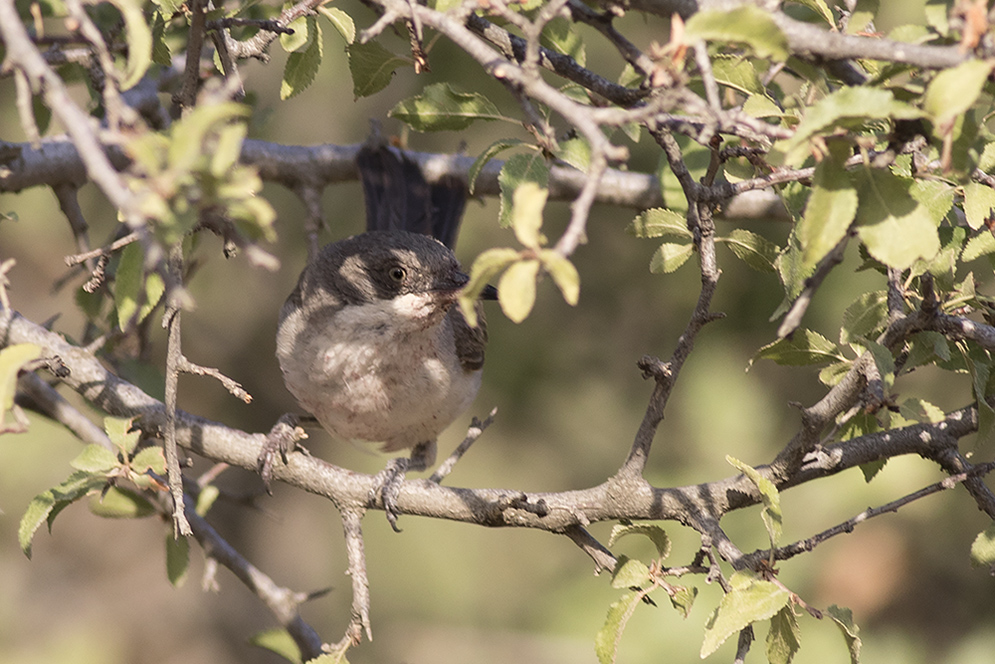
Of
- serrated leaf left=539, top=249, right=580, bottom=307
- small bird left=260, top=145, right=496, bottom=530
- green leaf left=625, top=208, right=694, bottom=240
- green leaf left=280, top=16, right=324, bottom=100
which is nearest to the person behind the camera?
serrated leaf left=539, top=249, right=580, bottom=307

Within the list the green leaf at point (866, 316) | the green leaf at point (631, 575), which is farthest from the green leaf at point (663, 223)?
the green leaf at point (631, 575)

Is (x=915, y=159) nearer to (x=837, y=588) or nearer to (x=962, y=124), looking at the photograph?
(x=962, y=124)

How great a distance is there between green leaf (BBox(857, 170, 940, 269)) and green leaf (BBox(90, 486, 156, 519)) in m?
2.72

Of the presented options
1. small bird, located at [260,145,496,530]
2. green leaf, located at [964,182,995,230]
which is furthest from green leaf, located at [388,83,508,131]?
green leaf, located at [964,182,995,230]

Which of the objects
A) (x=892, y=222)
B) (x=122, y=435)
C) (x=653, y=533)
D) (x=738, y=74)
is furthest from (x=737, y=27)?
(x=122, y=435)

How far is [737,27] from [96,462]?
2.13 m

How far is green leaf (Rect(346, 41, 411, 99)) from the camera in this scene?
276 cm

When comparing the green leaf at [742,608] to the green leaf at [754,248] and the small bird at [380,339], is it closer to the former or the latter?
the green leaf at [754,248]

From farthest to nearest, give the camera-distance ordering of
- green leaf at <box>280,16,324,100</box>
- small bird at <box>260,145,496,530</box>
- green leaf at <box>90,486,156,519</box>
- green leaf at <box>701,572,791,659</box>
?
1. small bird at <box>260,145,496,530</box>
2. green leaf at <box>90,486,156,519</box>
3. green leaf at <box>280,16,324,100</box>
4. green leaf at <box>701,572,791,659</box>

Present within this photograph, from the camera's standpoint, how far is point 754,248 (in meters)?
2.58

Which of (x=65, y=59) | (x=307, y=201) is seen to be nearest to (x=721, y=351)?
(x=307, y=201)

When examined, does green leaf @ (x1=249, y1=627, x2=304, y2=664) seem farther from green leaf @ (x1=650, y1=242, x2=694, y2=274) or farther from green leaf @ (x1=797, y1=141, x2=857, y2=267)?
green leaf @ (x1=797, y1=141, x2=857, y2=267)

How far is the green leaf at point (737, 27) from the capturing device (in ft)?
4.99

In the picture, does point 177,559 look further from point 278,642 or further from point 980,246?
point 980,246
